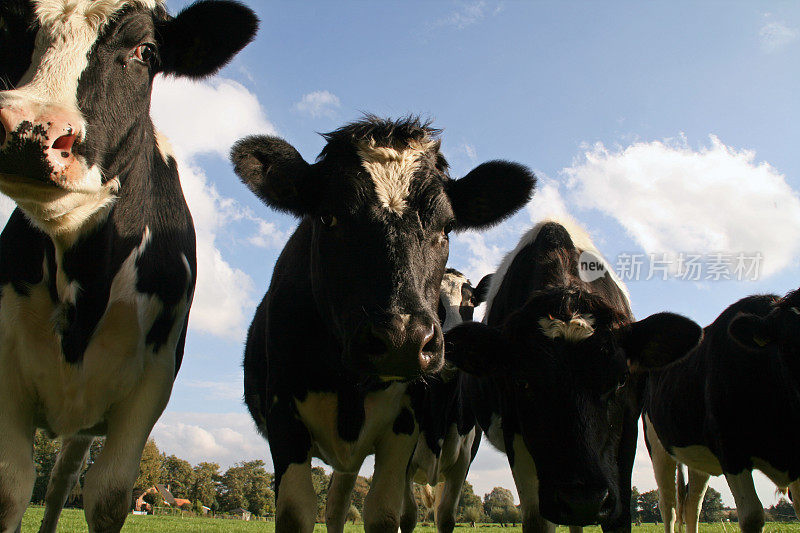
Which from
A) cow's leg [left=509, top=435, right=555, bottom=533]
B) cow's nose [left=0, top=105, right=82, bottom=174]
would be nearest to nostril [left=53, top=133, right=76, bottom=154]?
cow's nose [left=0, top=105, right=82, bottom=174]

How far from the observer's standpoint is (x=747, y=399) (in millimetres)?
6496

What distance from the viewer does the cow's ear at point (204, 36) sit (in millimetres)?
3938

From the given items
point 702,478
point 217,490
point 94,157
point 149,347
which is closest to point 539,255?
point 149,347

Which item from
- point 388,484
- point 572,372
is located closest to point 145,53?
point 388,484

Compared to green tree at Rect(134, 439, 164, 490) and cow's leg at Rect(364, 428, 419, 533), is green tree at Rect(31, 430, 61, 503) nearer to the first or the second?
green tree at Rect(134, 439, 164, 490)

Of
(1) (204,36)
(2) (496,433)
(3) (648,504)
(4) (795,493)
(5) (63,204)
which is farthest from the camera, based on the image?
(3) (648,504)

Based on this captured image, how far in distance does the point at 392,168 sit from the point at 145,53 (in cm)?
156

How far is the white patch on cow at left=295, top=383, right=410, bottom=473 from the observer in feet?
13.6

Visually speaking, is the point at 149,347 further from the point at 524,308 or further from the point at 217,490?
the point at 217,490

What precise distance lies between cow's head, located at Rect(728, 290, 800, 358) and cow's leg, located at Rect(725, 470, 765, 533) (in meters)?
1.30

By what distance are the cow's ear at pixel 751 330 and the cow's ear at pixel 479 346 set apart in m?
3.01

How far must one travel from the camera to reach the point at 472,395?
20.7ft

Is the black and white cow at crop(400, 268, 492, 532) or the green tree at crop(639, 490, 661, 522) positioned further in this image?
the green tree at crop(639, 490, 661, 522)

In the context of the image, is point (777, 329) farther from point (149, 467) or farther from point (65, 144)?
point (149, 467)
